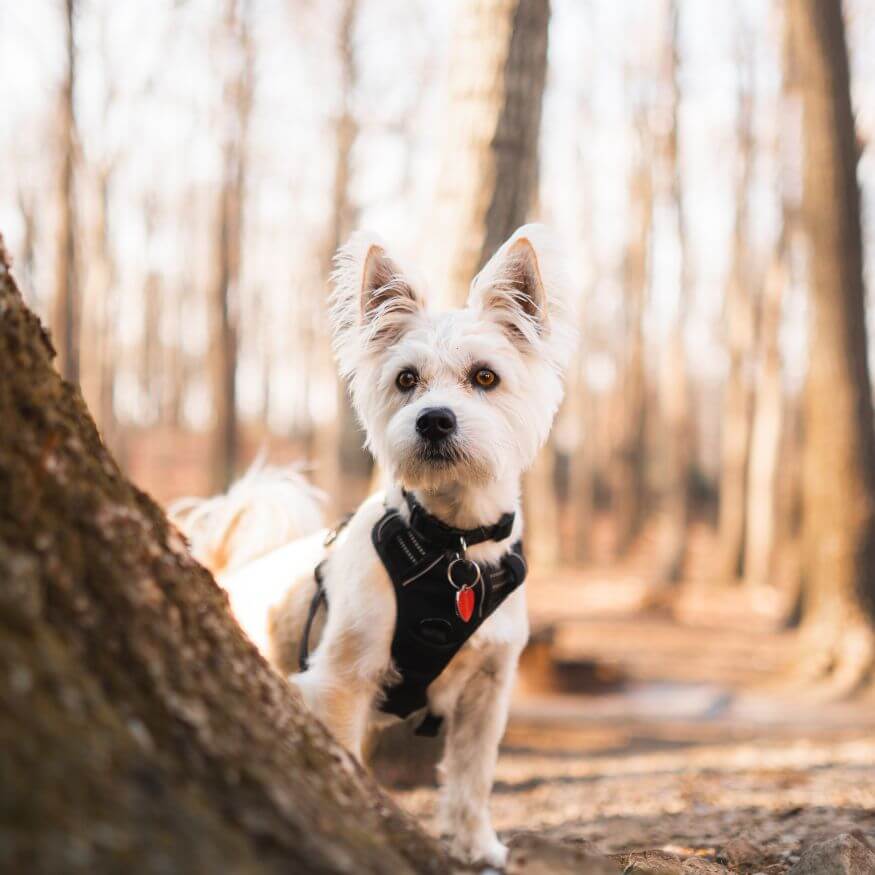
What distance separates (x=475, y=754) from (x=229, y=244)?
13.5 meters

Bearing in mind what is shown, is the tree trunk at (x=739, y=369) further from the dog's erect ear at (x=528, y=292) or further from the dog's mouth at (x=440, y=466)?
the dog's mouth at (x=440, y=466)

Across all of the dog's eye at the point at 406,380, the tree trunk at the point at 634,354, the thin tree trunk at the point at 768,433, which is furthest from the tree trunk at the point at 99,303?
the thin tree trunk at the point at 768,433

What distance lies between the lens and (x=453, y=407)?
3307 millimetres

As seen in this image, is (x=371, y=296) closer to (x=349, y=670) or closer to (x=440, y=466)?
(x=440, y=466)

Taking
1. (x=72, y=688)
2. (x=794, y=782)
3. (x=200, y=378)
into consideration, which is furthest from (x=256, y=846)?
(x=200, y=378)

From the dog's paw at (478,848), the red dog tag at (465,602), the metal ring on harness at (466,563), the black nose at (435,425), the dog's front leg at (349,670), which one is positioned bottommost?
the dog's paw at (478,848)

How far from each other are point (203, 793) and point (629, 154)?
21.8 metres

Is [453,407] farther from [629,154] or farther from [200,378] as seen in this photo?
[200,378]

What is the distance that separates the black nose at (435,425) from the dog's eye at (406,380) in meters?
0.36

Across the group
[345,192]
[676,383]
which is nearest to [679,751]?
[676,383]

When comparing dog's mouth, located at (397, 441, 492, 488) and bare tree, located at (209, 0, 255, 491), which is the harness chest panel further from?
bare tree, located at (209, 0, 255, 491)

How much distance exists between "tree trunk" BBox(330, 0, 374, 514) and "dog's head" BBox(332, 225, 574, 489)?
13.6 metres

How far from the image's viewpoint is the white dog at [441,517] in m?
3.27

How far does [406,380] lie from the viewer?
11.7ft
